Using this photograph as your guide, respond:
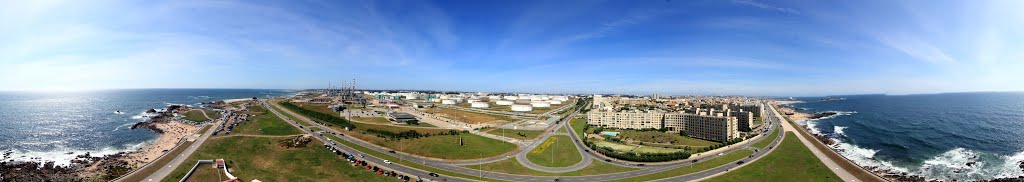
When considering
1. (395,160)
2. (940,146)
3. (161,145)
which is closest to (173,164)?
(161,145)

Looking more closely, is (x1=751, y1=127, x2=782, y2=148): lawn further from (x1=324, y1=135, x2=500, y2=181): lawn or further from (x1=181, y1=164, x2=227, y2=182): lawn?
(x1=181, y1=164, x2=227, y2=182): lawn

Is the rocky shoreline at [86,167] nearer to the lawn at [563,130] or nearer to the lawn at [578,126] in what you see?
the lawn at [563,130]

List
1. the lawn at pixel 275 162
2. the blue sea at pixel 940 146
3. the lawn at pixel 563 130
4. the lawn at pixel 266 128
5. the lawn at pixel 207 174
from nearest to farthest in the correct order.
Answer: the lawn at pixel 207 174 → the lawn at pixel 275 162 → the blue sea at pixel 940 146 → the lawn at pixel 266 128 → the lawn at pixel 563 130

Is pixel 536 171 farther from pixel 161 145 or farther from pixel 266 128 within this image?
pixel 161 145

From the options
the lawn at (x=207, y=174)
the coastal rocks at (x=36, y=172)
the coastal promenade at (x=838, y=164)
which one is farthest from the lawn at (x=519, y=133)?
the coastal rocks at (x=36, y=172)

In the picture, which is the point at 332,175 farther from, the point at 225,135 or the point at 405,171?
the point at 225,135

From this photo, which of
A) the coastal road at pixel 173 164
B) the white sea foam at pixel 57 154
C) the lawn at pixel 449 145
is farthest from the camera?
the lawn at pixel 449 145
